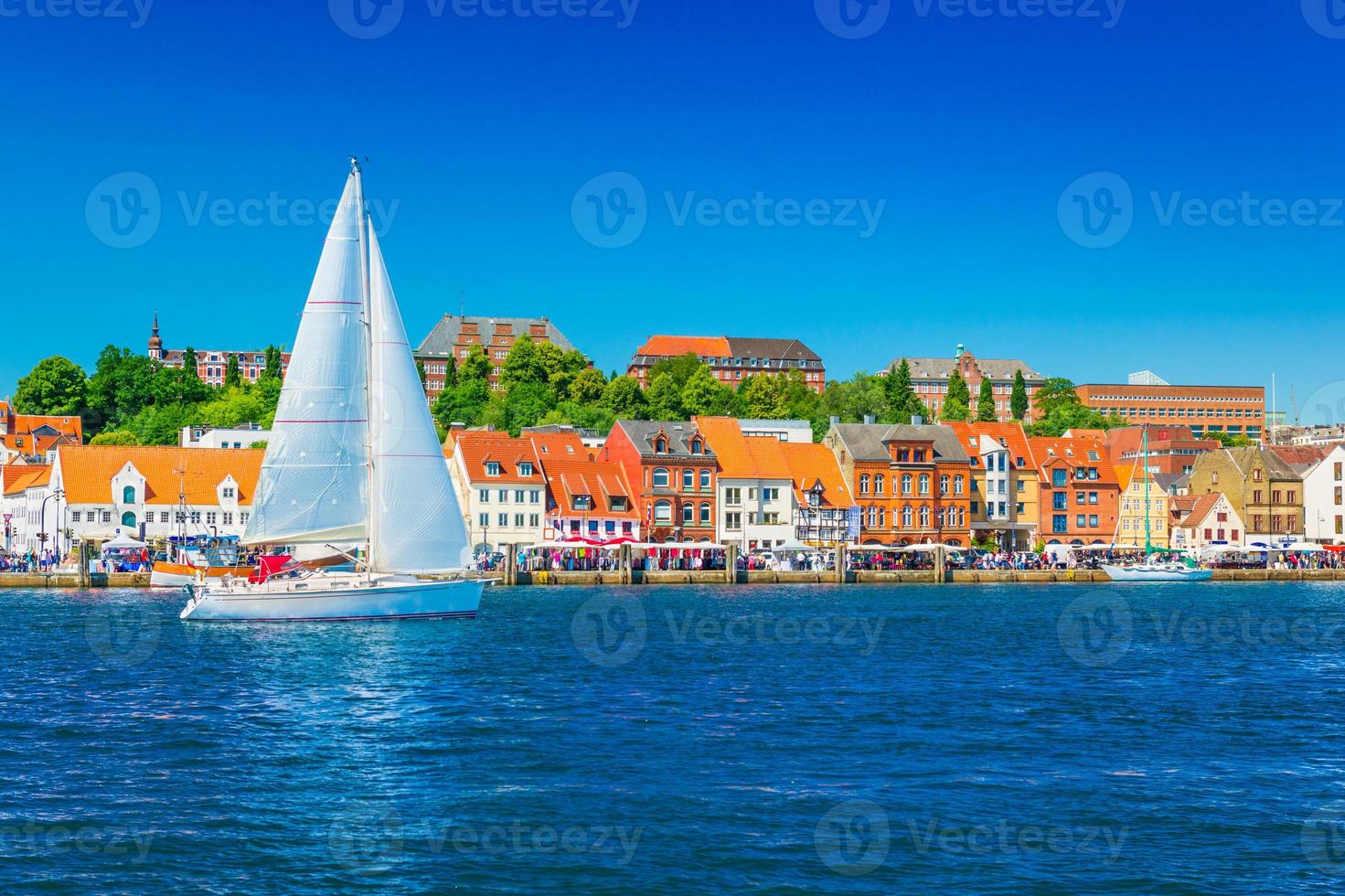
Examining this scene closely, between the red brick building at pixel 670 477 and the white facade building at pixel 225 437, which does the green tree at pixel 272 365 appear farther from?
the red brick building at pixel 670 477

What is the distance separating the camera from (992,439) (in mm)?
108812

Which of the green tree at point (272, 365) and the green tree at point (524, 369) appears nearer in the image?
the green tree at point (524, 369)

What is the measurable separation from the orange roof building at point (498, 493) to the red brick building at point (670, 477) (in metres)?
6.48

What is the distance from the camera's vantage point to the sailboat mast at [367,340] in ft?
172

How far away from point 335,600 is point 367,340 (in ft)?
30.4

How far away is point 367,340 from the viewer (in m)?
52.8

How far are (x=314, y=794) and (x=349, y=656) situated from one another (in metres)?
19.4

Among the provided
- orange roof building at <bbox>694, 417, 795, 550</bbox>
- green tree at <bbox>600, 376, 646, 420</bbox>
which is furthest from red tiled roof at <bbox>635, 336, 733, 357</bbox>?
orange roof building at <bbox>694, 417, 795, 550</bbox>

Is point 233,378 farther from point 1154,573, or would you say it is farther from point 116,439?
point 1154,573

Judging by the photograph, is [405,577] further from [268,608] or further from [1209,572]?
[1209,572]

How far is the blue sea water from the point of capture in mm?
19906

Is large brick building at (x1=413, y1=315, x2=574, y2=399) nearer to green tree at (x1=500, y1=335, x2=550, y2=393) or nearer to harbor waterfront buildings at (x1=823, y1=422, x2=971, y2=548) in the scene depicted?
green tree at (x1=500, y1=335, x2=550, y2=393)

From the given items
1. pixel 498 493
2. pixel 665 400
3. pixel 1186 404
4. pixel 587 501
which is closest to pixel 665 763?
pixel 587 501

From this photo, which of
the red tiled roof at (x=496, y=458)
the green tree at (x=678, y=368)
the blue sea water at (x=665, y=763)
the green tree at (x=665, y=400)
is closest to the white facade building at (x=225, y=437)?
the red tiled roof at (x=496, y=458)
